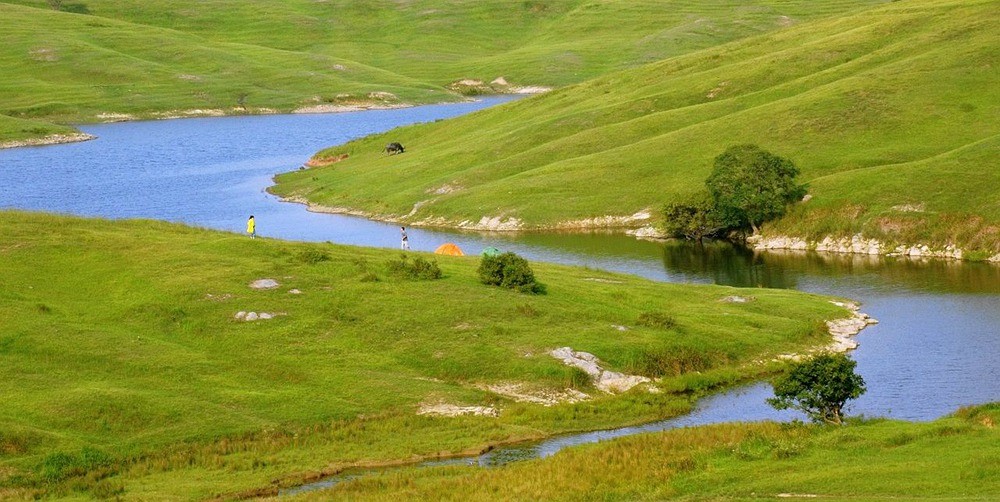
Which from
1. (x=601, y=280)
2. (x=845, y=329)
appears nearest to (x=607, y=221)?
(x=601, y=280)

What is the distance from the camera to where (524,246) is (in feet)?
333

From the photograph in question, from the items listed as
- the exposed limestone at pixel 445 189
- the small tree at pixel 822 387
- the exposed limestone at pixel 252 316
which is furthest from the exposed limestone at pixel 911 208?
the exposed limestone at pixel 252 316

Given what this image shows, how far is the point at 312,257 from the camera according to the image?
65625 mm

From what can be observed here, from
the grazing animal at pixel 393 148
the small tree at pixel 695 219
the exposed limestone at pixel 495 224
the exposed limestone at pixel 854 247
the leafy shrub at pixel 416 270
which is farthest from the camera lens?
the grazing animal at pixel 393 148

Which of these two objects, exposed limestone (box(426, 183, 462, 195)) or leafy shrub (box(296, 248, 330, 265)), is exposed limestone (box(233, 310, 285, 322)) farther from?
exposed limestone (box(426, 183, 462, 195))

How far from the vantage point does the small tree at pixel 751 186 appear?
97812mm

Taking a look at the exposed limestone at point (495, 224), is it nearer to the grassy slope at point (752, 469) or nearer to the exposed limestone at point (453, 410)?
the exposed limestone at point (453, 410)

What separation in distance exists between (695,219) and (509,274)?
130 feet

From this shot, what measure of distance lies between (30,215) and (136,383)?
2461cm

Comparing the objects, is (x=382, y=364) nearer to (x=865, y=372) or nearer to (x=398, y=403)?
(x=398, y=403)

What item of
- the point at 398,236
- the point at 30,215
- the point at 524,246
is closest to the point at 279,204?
the point at 398,236

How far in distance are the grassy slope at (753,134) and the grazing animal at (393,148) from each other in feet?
5.75

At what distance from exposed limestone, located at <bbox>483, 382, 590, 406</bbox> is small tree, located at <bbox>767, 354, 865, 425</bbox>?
874cm

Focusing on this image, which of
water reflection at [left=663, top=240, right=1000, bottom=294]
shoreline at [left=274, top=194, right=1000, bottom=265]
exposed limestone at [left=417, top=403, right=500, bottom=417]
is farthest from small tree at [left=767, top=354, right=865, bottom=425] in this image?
shoreline at [left=274, top=194, right=1000, bottom=265]
